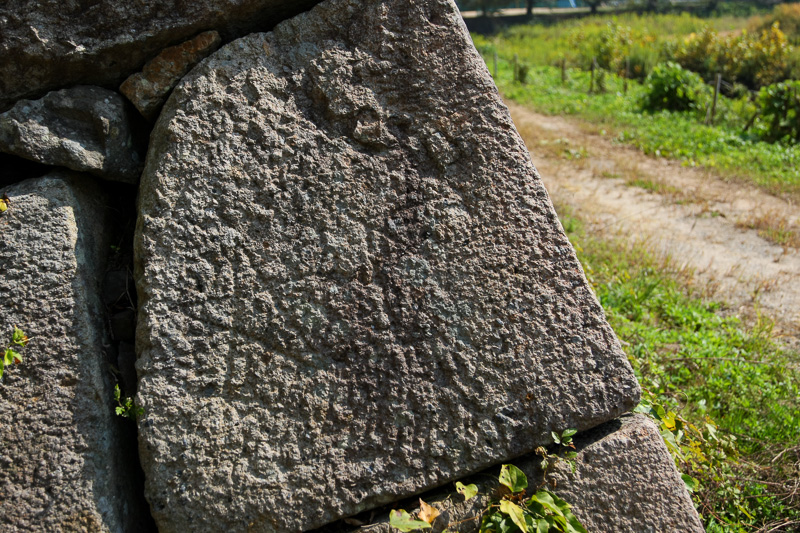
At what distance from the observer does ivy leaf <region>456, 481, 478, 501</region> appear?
155cm

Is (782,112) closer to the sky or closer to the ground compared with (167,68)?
closer to the ground

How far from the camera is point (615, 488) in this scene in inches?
63.9

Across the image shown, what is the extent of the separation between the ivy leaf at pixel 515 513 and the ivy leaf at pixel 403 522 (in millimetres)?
209

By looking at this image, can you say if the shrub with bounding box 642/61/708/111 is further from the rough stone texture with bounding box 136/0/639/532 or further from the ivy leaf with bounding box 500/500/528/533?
the ivy leaf with bounding box 500/500/528/533

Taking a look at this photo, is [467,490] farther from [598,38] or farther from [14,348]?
[598,38]

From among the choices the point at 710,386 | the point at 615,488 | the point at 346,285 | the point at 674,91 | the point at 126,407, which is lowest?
the point at 710,386

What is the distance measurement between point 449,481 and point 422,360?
33cm

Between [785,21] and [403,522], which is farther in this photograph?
[785,21]

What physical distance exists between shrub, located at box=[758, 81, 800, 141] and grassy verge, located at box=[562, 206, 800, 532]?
481 centimetres

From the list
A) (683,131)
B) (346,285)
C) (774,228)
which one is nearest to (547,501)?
(346,285)

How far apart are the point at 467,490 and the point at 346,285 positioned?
643 millimetres

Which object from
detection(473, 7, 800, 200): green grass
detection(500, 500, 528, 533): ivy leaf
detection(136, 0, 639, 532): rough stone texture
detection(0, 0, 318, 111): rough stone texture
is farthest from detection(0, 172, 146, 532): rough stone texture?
detection(473, 7, 800, 200): green grass

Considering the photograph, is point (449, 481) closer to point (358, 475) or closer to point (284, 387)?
point (358, 475)

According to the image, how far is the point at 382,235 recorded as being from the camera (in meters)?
1.68
